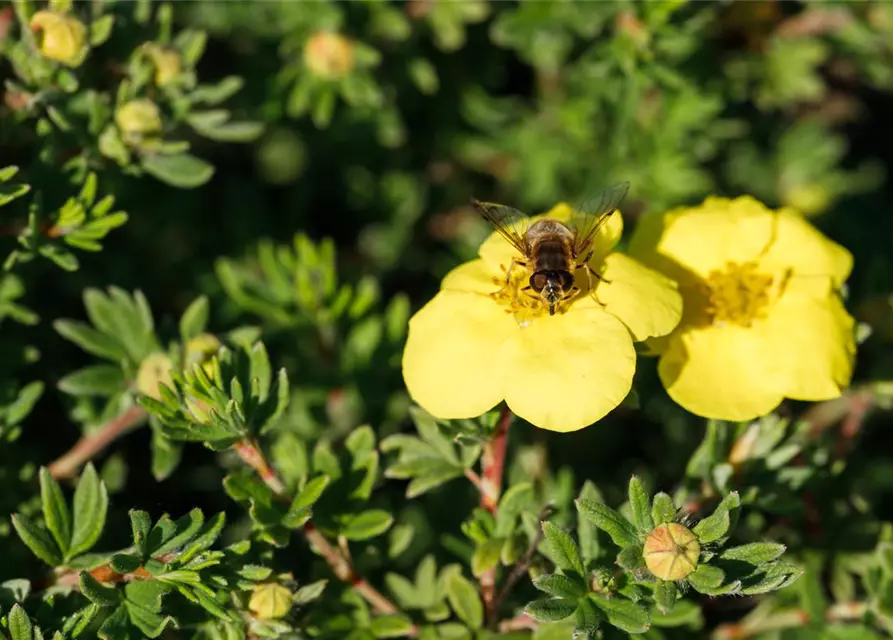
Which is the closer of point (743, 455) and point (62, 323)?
point (743, 455)

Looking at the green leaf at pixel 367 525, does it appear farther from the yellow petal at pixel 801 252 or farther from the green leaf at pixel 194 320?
the yellow petal at pixel 801 252

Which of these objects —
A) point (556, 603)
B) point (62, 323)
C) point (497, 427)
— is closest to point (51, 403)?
point (62, 323)

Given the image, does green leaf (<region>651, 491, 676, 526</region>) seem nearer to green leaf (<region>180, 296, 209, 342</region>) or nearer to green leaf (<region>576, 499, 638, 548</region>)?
green leaf (<region>576, 499, 638, 548</region>)

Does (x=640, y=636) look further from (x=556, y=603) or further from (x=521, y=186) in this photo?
(x=521, y=186)

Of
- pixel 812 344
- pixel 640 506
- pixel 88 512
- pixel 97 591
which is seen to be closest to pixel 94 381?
pixel 88 512

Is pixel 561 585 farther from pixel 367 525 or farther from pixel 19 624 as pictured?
pixel 19 624

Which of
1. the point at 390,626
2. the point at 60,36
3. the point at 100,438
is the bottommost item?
the point at 390,626

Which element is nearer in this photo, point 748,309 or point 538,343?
point 538,343
